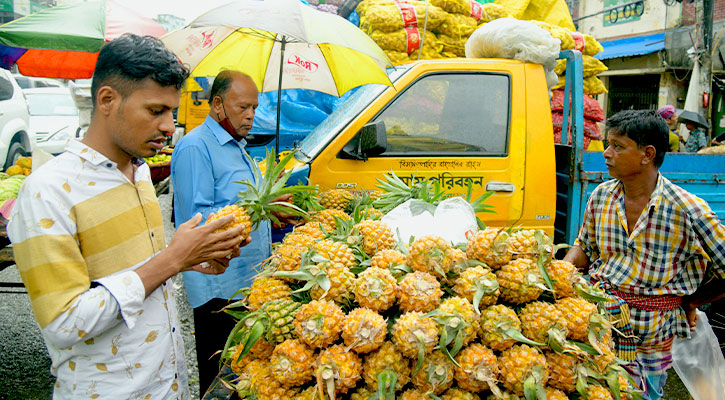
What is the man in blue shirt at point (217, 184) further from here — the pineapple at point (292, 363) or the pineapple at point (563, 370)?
the pineapple at point (563, 370)

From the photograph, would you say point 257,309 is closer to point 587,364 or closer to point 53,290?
point 53,290

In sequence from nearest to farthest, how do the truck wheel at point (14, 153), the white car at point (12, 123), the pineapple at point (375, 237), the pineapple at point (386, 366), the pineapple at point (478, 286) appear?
the pineapple at point (386, 366), the pineapple at point (478, 286), the pineapple at point (375, 237), the white car at point (12, 123), the truck wheel at point (14, 153)

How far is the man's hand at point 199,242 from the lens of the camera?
5.08ft

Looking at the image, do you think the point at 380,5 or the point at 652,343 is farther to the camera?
the point at 380,5

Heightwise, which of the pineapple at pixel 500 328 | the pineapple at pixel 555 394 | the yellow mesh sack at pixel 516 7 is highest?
the yellow mesh sack at pixel 516 7

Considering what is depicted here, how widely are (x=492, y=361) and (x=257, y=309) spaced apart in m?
0.85

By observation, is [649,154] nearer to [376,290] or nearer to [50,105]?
[376,290]

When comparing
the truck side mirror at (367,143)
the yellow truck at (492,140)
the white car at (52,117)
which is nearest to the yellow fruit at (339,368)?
the truck side mirror at (367,143)

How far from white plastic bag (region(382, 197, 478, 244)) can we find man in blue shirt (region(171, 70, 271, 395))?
0.88 meters

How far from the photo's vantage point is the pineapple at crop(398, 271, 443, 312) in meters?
1.55

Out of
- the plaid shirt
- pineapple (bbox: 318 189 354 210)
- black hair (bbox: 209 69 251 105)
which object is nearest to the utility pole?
the plaid shirt

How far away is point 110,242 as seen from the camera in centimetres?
156

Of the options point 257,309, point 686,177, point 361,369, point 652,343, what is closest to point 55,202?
point 257,309

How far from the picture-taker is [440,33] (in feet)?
17.8
